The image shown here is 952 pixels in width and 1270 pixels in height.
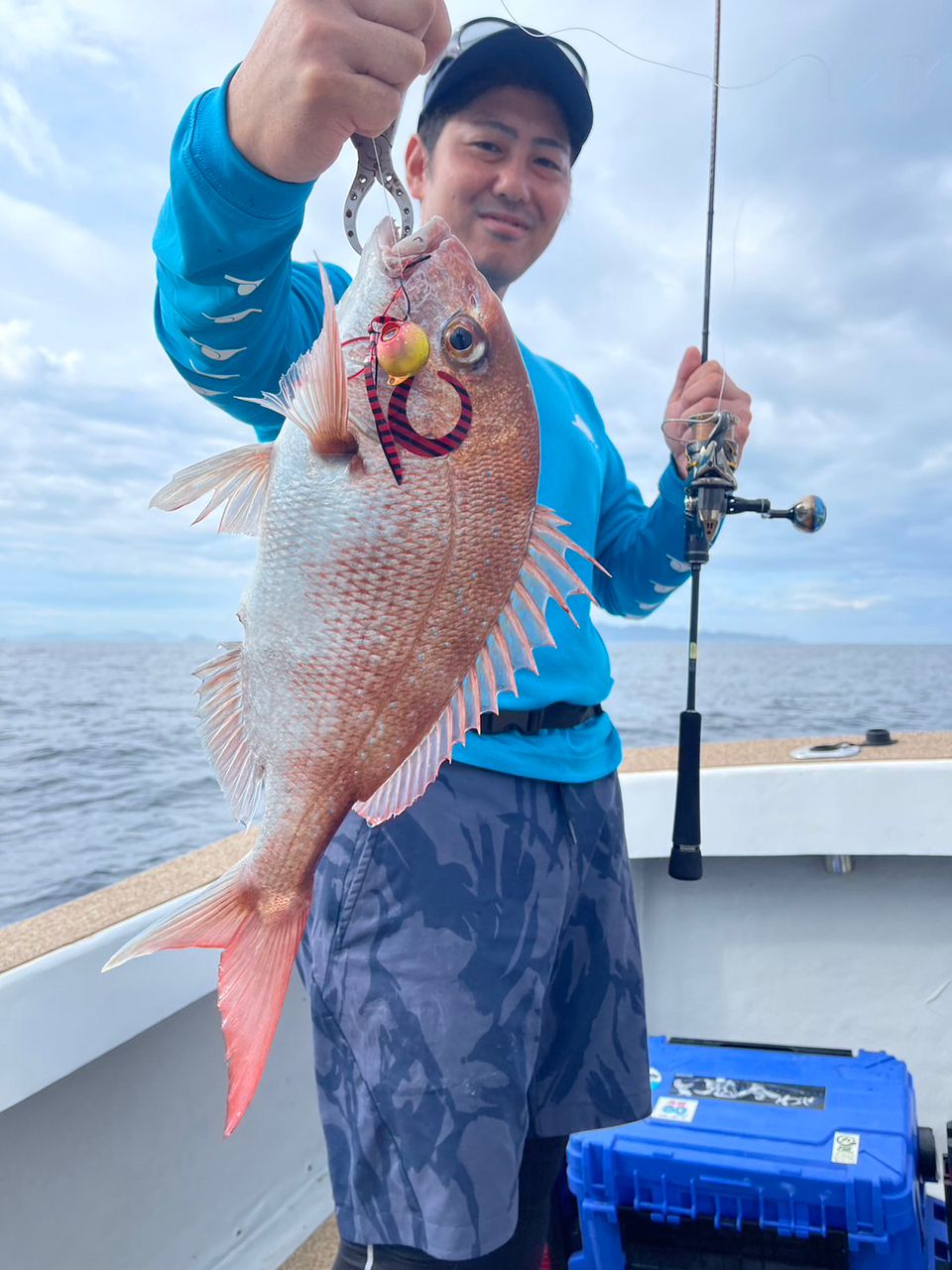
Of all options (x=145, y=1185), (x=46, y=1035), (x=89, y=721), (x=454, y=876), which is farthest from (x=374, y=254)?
(x=89, y=721)

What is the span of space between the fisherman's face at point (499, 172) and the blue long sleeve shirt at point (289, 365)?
215 mm

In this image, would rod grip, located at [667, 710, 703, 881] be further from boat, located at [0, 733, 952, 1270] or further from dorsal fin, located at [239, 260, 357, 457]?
dorsal fin, located at [239, 260, 357, 457]

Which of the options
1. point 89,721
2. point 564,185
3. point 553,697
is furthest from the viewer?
point 89,721

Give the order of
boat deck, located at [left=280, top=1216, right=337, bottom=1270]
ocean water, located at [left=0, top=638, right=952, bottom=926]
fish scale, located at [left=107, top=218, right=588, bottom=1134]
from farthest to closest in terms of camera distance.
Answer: ocean water, located at [left=0, top=638, right=952, bottom=926], boat deck, located at [left=280, top=1216, right=337, bottom=1270], fish scale, located at [left=107, top=218, right=588, bottom=1134]

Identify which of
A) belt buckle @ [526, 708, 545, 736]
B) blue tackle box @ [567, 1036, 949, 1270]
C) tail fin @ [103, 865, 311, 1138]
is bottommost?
blue tackle box @ [567, 1036, 949, 1270]

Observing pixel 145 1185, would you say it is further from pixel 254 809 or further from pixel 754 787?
pixel 754 787

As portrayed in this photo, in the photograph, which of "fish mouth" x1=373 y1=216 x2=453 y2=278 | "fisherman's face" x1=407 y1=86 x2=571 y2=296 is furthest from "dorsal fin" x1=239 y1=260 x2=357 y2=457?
"fisherman's face" x1=407 y1=86 x2=571 y2=296

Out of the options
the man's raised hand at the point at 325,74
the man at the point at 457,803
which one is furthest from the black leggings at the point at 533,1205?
the man's raised hand at the point at 325,74

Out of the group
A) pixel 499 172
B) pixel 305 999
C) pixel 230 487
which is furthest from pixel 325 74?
pixel 305 999

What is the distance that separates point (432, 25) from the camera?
961 mm

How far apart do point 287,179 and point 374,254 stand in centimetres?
11

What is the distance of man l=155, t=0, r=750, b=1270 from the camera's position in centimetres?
94

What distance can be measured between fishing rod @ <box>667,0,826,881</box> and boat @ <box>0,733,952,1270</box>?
0.94 m

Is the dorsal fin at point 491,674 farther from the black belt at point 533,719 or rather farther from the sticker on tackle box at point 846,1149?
the sticker on tackle box at point 846,1149
